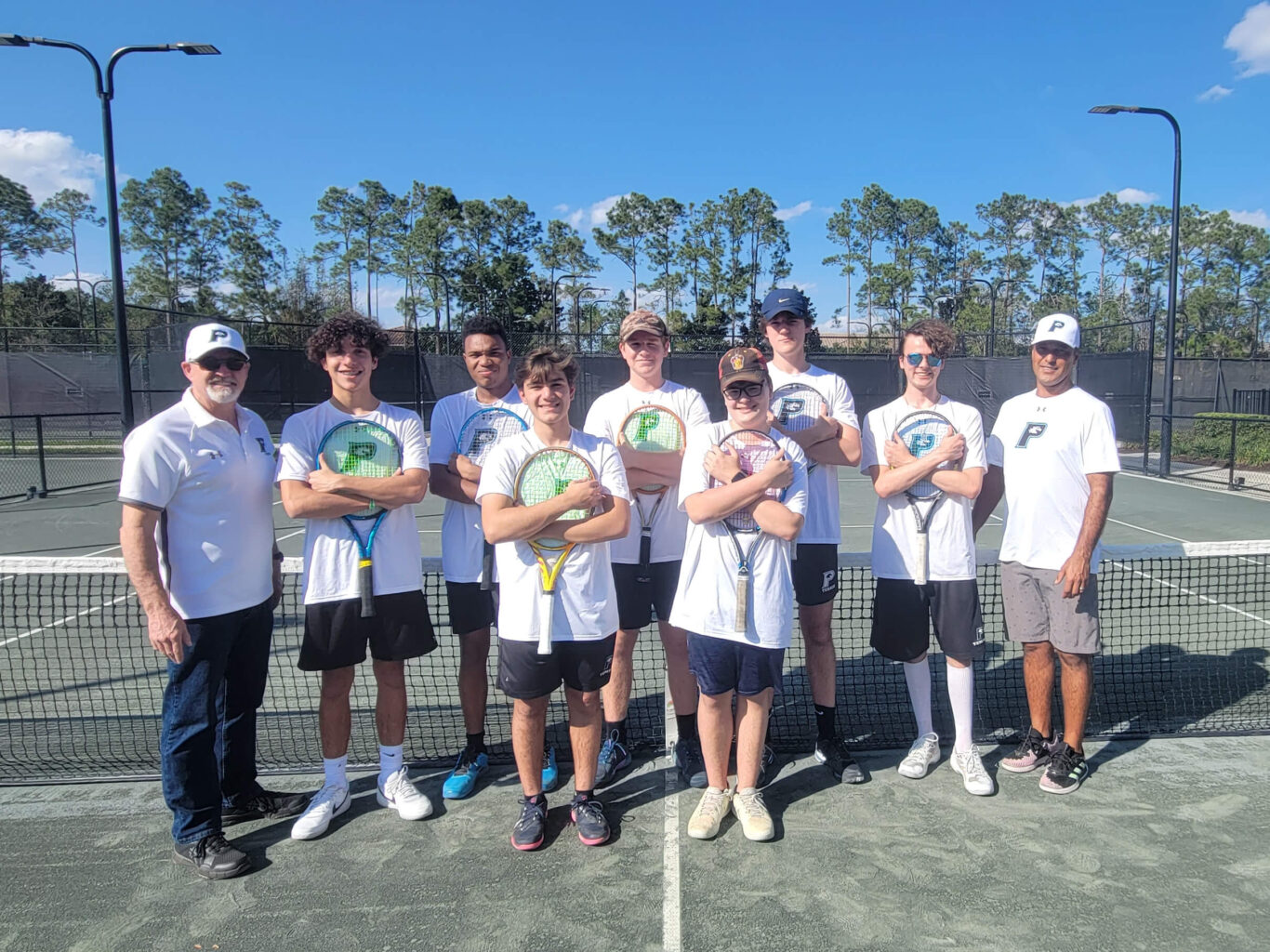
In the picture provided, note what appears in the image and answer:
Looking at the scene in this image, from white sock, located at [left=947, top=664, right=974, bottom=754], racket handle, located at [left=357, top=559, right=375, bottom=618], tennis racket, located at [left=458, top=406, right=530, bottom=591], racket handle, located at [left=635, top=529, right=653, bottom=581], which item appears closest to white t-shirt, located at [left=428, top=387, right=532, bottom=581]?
tennis racket, located at [left=458, top=406, right=530, bottom=591]

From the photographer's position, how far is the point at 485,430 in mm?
3693

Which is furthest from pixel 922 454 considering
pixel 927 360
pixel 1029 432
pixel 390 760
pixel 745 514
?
pixel 390 760

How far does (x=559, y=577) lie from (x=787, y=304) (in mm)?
1693

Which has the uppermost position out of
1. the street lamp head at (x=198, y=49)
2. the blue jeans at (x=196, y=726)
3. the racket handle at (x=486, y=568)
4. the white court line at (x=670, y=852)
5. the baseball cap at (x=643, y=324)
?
the street lamp head at (x=198, y=49)

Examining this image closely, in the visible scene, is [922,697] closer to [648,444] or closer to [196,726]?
[648,444]

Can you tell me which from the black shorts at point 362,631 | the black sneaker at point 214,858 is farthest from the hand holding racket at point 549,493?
the black sneaker at point 214,858

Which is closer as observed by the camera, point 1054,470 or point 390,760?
point 390,760

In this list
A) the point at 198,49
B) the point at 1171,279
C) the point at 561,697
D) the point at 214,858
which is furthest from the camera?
the point at 1171,279

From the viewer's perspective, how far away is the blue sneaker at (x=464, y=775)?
11.5 feet

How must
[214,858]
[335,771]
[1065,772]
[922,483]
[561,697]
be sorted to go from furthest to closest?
[561,697] → [922,483] → [1065,772] → [335,771] → [214,858]

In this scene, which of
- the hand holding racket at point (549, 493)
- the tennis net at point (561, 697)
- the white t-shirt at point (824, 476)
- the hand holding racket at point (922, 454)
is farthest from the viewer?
the tennis net at point (561, 697)

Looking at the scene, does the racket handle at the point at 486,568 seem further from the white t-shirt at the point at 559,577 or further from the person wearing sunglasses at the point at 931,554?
the person wearing sunglasses at the point at 931,554

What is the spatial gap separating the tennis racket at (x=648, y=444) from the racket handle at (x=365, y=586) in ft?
3.75

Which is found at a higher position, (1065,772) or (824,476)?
(824,476)
